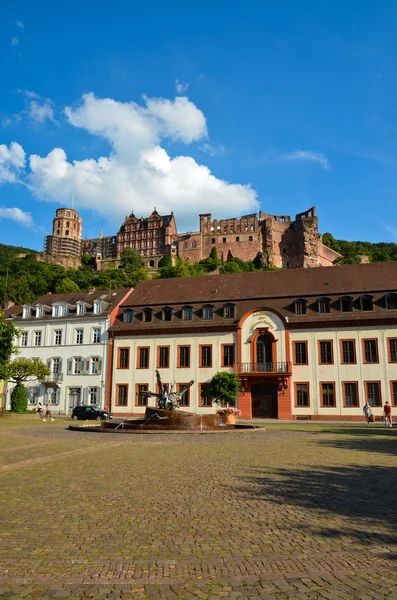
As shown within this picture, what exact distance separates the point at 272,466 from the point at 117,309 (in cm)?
4007

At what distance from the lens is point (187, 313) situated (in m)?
47.7

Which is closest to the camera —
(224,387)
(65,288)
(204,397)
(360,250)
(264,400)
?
(224,387)

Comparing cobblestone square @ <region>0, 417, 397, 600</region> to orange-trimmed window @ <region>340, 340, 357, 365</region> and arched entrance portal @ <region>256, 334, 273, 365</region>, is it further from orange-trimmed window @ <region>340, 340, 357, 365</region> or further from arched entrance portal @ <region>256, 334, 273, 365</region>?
arched entrance portal @ <region>256, 334, 273, 365</region>

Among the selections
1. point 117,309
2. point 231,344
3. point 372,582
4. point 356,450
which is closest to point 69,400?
point 117,309

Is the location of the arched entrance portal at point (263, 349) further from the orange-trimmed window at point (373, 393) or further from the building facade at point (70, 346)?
the building facade at point (70, 346)

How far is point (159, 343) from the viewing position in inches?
1866

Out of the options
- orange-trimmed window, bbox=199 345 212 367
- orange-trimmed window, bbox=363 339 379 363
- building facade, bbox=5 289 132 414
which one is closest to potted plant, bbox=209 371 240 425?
orange-trimmed window, bbox=199 345 212 367

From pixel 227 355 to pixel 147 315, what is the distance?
30.8ft

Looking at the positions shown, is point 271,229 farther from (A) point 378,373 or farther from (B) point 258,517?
(B) point 258,517

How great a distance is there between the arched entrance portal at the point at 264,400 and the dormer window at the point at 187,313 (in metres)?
8.96

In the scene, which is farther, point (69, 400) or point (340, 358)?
point (69, 400)

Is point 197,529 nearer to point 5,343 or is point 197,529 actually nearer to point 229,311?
point 5,343

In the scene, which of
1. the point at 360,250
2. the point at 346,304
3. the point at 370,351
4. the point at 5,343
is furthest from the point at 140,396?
the point at 360,250

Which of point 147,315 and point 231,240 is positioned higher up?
point 231,240
